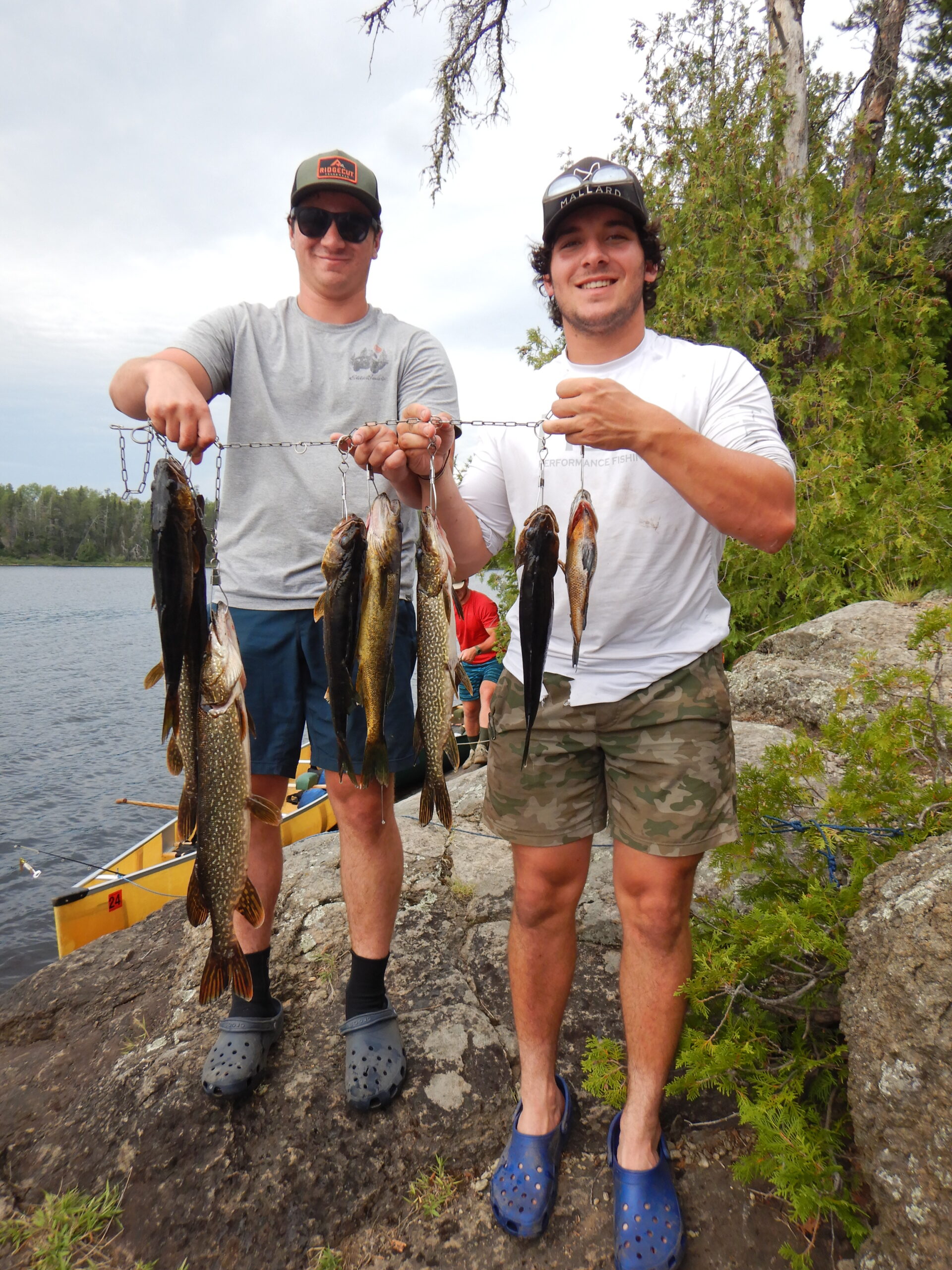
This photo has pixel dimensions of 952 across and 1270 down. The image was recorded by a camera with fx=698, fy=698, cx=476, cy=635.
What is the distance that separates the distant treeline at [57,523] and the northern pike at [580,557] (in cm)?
5421

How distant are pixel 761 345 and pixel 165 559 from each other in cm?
869

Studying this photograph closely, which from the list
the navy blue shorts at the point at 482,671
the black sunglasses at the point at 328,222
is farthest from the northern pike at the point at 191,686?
the navy blue shorts at the point at 482,671

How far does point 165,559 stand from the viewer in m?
2.06

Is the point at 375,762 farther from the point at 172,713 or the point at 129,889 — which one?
the point at 129,889

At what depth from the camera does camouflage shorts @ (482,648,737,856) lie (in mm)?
2361

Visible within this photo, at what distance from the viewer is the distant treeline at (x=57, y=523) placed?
52281 millimetres

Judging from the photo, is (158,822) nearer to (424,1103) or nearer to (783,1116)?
(424,1103)

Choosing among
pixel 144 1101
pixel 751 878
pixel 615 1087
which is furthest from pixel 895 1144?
pixel 144 1101

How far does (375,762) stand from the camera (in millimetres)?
2697

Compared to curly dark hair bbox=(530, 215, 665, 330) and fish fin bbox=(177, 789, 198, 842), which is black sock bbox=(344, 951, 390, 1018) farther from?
curly dark hair bbox=(530, 215, 665, 330)

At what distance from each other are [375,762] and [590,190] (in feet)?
7.24

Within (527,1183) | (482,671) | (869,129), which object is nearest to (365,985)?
(527,1183)

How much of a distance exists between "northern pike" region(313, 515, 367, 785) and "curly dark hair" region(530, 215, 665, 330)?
123 centimetres

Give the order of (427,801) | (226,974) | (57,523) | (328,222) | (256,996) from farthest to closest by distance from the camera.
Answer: (57,523) < (256,996) < (328,222) < (427,801) < (226,974)
